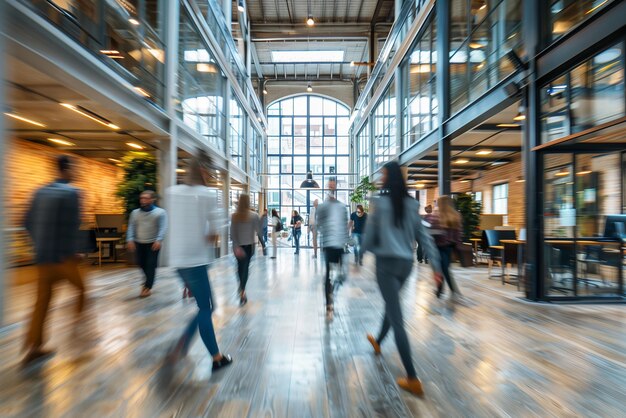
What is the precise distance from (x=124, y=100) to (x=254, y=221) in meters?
3.48

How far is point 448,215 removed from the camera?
17.9 ft

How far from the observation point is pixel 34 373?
262 cm

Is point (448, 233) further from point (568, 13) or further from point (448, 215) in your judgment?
point (568, 13)

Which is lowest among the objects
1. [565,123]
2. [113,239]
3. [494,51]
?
[113,239]

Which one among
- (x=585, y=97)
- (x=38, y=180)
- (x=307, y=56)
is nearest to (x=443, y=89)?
(x=585, y=97)

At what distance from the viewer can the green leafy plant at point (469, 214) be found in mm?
10055

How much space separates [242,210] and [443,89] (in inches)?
261

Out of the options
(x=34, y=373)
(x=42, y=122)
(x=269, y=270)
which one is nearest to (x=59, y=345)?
(x=34, y=373)

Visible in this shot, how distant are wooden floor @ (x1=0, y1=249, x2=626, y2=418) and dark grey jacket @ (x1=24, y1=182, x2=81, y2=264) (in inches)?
34.6

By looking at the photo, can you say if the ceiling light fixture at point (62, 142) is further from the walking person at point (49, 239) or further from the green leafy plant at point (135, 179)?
the walking person at point (49, 239)

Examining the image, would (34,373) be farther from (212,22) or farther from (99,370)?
(212,22)

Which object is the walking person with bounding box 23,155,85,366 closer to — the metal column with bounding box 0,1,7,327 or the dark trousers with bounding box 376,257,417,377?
the metal column with bounding box 0,1,7,327

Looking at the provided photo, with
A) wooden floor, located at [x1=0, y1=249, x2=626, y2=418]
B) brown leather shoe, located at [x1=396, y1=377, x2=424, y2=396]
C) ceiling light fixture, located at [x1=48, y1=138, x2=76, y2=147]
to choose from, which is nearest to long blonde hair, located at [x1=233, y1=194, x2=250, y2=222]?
wooden floor, located at [x1=0, y1=249, x2=626, y2=418]

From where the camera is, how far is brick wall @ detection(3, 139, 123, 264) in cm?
823
